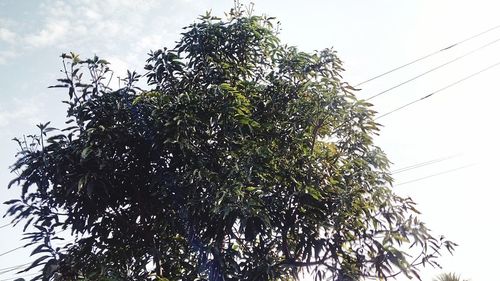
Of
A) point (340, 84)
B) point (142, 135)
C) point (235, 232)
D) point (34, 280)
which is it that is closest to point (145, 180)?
point (142, 135)

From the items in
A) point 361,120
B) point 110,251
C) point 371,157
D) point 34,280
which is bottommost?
point 34,280

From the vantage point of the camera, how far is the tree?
24.4 feet

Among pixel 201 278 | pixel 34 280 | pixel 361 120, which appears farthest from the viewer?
pixel 361 120

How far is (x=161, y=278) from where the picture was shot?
7594 mm

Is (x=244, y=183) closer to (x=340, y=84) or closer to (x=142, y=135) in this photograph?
(x=142, y=135)

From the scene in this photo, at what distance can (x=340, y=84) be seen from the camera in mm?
8492

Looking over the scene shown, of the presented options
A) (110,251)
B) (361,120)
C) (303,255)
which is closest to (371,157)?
(361,120)

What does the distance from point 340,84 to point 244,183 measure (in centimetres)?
277

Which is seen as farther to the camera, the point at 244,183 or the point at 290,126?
the point at 290,126

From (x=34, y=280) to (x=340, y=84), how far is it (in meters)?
6.28

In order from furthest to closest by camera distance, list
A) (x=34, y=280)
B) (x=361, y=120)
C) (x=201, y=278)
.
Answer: (x=361, y=120)
(x=201, y=278)
(x=34, y=280)

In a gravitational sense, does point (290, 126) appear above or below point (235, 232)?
above

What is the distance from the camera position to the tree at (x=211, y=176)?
293 inches

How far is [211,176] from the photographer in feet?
24.1
